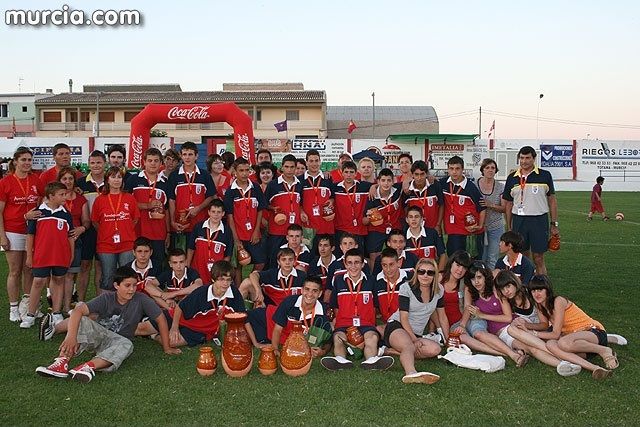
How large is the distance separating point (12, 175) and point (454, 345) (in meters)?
4.73

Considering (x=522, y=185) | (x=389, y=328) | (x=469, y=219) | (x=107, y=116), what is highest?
(x=107, y=116)

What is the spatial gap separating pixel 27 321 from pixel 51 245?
81 cm

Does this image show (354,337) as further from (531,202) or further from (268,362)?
(531,202)

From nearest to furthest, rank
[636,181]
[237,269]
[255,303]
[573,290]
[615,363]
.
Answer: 1. [615,363]
2. [255,303]
3. [237,269]
4. [573,290]
5. [636,181]

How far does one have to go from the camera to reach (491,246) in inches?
299

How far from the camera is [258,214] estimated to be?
6.92m

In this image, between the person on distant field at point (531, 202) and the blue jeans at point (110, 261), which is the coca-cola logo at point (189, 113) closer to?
the blue jeans at point (110, 261)

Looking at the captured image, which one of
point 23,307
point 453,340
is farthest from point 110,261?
point 453,340

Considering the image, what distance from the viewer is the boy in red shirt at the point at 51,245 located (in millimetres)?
6039

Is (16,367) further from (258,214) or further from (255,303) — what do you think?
(258,214)

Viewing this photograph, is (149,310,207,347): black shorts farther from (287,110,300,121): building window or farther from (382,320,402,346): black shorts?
(287,110,300,121): building window

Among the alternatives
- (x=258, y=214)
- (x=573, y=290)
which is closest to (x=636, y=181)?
(x=573, y=290)

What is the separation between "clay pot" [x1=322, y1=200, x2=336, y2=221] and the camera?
23.1 ft

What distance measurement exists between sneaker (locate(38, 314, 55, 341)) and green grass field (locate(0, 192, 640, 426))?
0.20 ft
